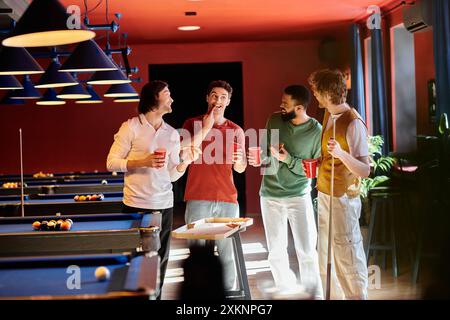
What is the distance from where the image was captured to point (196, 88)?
38.0 ft

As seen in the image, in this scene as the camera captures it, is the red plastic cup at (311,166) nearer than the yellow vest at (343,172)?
No

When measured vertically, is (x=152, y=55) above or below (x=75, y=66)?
above

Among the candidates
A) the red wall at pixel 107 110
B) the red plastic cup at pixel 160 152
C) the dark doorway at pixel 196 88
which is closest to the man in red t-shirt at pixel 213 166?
the red plastic cup at pixel 160 152

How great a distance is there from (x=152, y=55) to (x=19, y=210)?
20.3 ft

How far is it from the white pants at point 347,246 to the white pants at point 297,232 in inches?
26.0

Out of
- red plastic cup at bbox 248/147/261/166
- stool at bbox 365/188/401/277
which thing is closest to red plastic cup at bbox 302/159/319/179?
red plastic cup at bbox 248/147/261/166

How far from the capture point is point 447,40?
6086mm

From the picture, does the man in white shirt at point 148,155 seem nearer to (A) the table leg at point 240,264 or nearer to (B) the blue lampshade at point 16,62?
(A) the table leg at point 240,264

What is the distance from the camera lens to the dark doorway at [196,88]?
1119cm

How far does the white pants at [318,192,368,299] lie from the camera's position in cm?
388

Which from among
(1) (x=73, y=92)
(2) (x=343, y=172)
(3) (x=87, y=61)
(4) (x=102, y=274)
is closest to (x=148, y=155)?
(3) (x=87, y=61)
